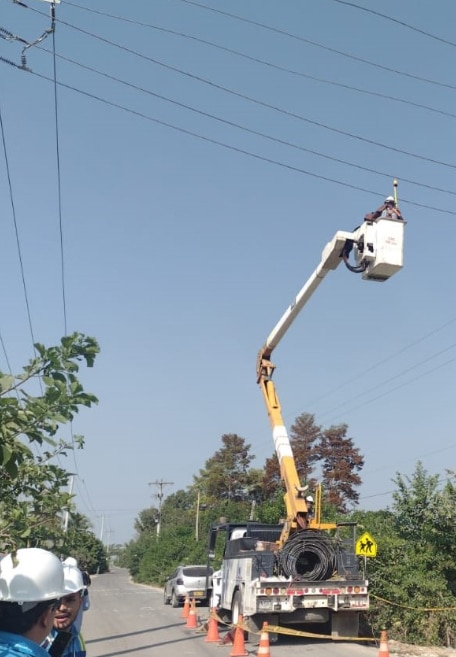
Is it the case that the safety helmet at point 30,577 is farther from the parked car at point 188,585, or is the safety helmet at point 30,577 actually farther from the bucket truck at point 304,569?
the parked car at point 188,585

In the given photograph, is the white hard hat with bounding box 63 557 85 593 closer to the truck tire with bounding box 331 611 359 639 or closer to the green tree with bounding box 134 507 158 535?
the truck tire with bounding box 331 611 359 639

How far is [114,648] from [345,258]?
8.70 meters

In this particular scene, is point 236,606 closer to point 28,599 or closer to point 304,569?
point 304,569

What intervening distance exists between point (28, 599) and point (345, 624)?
1241cm

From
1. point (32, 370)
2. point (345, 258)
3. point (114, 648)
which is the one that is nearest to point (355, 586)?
point (114, 648)

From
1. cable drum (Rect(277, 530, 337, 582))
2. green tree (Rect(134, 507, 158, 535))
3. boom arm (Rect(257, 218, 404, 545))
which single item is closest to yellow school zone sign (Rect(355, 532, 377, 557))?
cable drum (Rect(277, 530, 337, 582))

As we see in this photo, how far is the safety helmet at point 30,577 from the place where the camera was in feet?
8.46

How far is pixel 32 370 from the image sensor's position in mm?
3430

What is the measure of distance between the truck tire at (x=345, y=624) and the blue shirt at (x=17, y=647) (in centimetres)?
1249

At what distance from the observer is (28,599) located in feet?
8.34

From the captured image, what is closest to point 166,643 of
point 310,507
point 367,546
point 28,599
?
point 310,507

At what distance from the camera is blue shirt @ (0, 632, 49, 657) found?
222cm

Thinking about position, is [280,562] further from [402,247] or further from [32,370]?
[32,370]

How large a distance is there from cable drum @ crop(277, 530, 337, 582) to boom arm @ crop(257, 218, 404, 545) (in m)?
0.52
